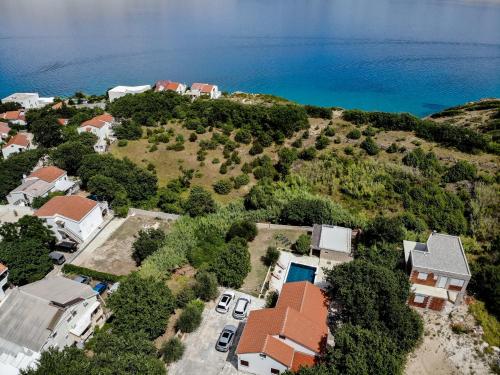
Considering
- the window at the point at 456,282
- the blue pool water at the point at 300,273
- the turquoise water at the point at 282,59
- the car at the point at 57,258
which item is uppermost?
the window at the point at 456,282

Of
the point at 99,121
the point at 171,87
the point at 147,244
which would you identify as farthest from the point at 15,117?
the point at 147,244

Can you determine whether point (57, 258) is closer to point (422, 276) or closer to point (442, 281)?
point (422, 276)

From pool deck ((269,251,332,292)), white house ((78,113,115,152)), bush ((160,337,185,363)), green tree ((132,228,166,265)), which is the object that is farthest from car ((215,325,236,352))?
white house ((78,113,115,152))

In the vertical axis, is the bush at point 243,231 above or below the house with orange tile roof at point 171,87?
above

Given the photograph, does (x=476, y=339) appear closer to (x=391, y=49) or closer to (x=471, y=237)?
(x=471, y=237)

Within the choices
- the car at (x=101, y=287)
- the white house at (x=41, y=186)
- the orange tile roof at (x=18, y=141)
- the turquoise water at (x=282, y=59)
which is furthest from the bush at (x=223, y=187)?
the turquoise water at (x=282, y=59)

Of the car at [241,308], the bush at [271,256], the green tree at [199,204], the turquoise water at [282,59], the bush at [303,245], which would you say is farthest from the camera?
the turquoise water at [282,59]

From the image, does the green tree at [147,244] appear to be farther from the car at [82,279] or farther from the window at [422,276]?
the window at [422,276]
